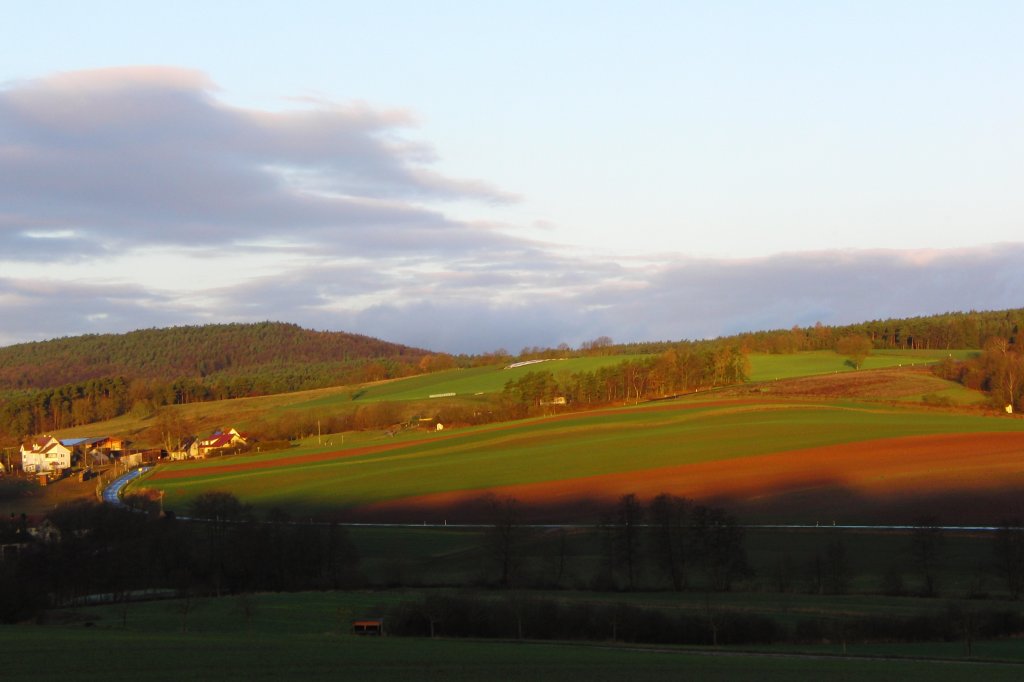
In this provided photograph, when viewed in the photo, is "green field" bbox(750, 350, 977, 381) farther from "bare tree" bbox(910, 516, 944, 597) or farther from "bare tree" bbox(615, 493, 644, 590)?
"bare tree" bbox(910, 516, 944, 597)

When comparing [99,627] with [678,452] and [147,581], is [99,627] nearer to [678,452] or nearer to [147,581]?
[147,581]

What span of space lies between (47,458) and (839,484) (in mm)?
76126

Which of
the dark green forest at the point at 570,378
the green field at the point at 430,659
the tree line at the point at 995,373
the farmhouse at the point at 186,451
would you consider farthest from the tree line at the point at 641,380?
the green field at the point at 430,659

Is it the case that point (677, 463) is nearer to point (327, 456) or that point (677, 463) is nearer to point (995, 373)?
point (327, 456)

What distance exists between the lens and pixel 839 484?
52.8 metres

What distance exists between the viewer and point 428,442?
82.8 m

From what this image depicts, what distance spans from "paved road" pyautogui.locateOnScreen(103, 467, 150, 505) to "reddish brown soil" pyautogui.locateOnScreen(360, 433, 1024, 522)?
21592mm

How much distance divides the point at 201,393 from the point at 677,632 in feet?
408

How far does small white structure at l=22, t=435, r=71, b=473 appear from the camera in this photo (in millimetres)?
96938

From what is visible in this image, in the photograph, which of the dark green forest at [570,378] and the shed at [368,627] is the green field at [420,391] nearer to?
the dark green forest at [570,378]

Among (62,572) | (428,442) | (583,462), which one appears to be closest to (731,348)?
(428,442)

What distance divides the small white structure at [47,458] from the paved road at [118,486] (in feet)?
35.7

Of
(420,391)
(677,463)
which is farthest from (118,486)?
(420,391)

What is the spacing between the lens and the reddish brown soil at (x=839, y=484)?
47.1 m
